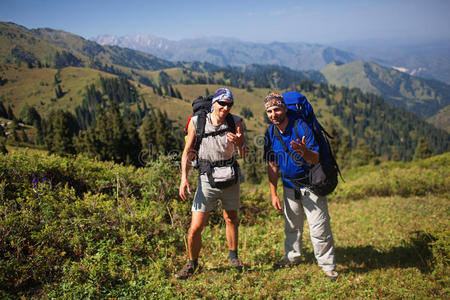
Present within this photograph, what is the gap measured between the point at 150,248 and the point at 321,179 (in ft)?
11.5

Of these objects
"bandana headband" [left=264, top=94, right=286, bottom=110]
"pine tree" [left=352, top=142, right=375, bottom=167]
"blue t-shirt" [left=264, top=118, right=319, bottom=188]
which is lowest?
"pine tree" [left=352, top=142, right=375, bottom=167]

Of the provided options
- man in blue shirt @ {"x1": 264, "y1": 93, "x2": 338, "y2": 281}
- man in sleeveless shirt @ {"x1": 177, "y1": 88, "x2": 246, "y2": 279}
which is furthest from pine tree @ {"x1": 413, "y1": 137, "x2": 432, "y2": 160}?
man in sleeveless shirt @ {"x1": 177, "y1": 88, "x2": 246, "y2": 279}

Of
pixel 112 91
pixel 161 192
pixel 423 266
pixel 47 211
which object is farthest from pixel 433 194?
pixel 112 91

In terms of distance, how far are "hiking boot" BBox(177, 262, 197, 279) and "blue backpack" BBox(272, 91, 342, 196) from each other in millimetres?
2440

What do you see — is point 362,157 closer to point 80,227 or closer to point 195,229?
point 195,229

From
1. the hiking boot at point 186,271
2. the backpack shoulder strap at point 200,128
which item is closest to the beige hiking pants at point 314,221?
the backpack shoulder strap at point 200,128

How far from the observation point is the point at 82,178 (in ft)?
20.9

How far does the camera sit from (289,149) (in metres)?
4.18

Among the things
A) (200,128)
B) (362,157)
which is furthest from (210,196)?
(362,157)

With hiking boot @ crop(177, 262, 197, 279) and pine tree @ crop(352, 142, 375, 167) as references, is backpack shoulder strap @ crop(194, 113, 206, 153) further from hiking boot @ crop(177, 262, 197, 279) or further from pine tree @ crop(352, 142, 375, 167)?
pine tree @ crop(352, 142, 375, 167)

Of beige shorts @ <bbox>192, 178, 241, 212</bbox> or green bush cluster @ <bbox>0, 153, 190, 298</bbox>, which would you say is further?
beige shorts @ <bbox>192, 178, 241, 212</bbox>

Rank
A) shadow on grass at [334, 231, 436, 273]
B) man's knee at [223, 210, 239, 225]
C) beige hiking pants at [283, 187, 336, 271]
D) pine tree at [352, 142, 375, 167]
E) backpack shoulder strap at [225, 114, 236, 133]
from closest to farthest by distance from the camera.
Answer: backpack shoulder strap at [225, 114, 236, 133], beige hiking pants at [283, 187, 336, 271], man's knee at [223, 210, 239, 225], shadow on grass at [334, 231, 436, 273], pine tree at [352, 142, 375, 167]

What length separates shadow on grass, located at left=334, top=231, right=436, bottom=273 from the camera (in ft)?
16.2

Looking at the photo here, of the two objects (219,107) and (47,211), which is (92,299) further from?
(219,107)
